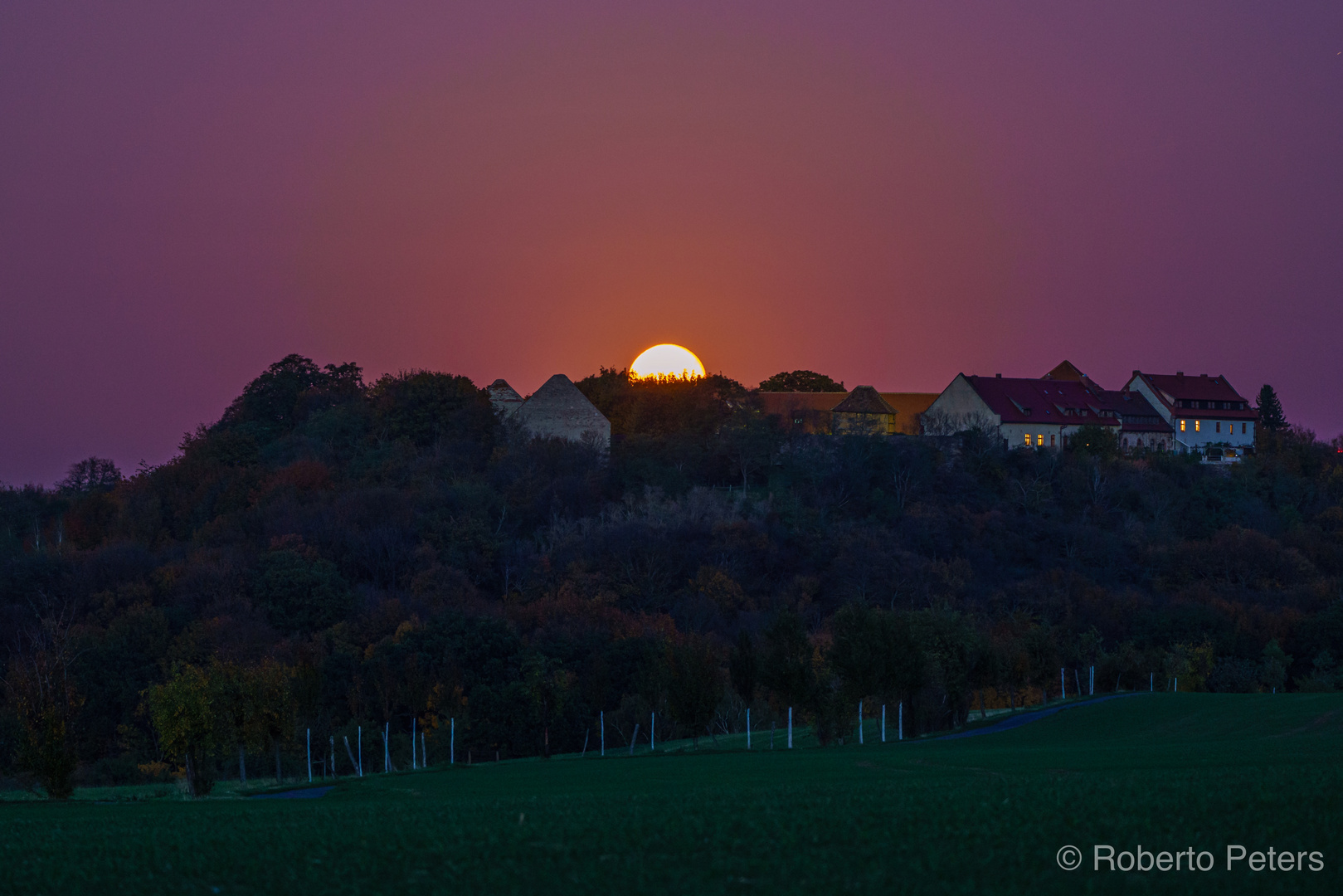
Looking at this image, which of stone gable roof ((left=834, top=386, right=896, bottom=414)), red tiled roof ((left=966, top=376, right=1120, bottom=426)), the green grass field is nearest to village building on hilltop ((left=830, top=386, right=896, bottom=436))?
stone gable roof ((left=834, top=386, right=896, bottom=414))

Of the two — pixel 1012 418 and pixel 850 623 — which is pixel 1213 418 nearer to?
pixel 1012 418

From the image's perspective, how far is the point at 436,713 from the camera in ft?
166

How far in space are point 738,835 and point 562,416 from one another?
75.8 meters

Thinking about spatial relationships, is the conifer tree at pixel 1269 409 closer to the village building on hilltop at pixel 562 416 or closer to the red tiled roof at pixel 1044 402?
the red tiled roof at pixel 1044 402

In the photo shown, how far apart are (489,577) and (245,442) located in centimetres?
2691

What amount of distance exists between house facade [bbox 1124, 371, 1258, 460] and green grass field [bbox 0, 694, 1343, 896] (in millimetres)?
82786

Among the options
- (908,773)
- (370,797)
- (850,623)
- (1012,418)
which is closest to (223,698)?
(370,797)

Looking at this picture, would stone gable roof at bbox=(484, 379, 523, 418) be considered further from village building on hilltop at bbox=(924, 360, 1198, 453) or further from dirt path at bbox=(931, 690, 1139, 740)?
dirt path at bbox=(931, 690, 1139, 740)

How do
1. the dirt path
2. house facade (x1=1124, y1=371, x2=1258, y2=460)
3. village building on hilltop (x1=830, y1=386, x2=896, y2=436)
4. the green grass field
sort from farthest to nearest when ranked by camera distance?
house facade (x1=1124, y1=371, x2=1258, y2=460), village building on hilltop (x1=830, y1=386, x2=896, y2=436), the dirt path, the green grass field

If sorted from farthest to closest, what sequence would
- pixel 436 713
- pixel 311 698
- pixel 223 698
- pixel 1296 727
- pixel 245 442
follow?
1. pixel 245 442
2. pixel 436 713
3. pixel 311 698
4. pixel 223 698
5. pixel 1296 727

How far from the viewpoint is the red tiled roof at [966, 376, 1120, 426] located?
3743 inches

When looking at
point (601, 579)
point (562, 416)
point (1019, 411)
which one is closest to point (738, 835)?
point (601, 579)

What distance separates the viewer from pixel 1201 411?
10281cm

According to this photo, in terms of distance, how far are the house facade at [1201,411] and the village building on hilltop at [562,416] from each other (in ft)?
151
